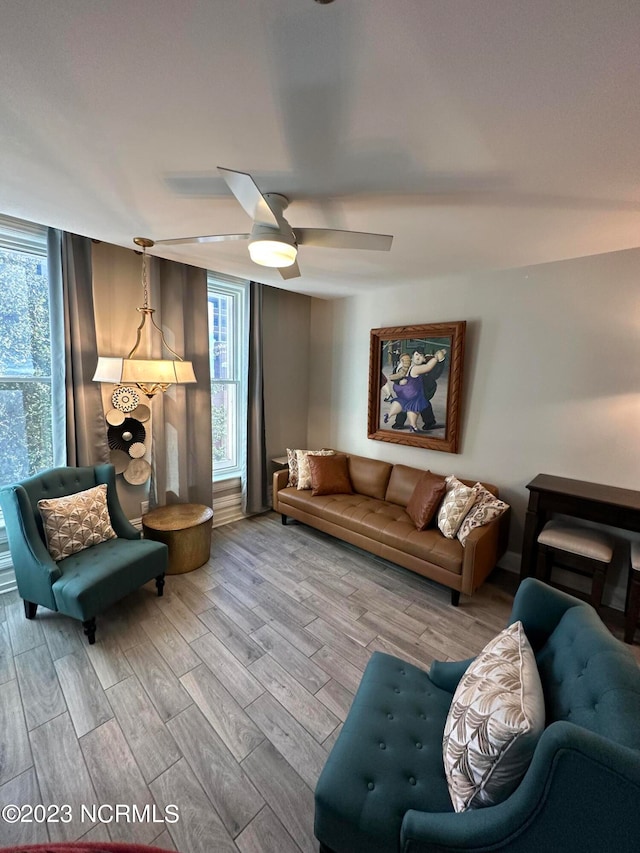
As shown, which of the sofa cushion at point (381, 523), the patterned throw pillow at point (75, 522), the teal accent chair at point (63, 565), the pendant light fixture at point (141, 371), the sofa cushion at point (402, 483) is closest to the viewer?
the teal accent chair at point (63, 565)

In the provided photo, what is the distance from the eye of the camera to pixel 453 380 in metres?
3.09

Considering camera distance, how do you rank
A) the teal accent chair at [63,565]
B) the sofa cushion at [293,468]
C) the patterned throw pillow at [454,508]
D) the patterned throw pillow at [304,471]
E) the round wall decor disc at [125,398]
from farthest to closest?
1. the sofa cushion at [293,468]
2. the patterned throw pillow at [304,471]
3. the round wall decor disc at [125,398]
4. the patterned throw pillow at [454,508]
5. the teal accent chair at [63,565]

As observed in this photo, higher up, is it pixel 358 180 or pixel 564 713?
pixel 358 180

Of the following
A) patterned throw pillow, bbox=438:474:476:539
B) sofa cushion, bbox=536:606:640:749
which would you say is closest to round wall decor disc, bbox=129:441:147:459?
patterned throw pillow, bbox=438:474:476:539

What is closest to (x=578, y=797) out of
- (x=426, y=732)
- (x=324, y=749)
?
(x=426, y=732)

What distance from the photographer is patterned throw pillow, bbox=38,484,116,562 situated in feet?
7.18

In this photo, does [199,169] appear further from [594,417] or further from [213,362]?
[594,417]

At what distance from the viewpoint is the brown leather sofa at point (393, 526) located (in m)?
2.44

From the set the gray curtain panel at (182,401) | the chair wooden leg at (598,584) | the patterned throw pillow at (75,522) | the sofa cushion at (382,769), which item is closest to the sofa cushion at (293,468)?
the gray curtain panel at (182,401)

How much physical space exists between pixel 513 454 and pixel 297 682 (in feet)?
7.88

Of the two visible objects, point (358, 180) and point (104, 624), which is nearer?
point (358, 180)

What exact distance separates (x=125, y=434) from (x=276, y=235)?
2248mm

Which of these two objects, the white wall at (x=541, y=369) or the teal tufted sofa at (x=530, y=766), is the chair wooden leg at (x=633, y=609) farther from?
the teal tufted sofa at (x=530, y=766)

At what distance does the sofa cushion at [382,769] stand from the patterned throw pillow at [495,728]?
91 millimetres
